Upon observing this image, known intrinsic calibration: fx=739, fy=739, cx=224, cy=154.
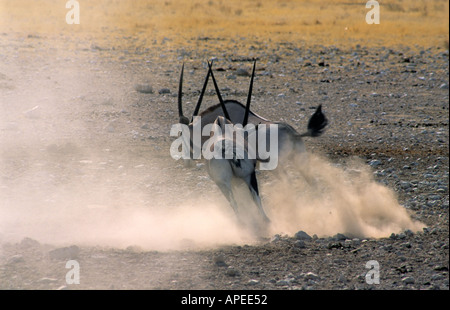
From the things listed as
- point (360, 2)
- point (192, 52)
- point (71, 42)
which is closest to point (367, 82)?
point (192, 52)

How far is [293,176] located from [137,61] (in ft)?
30.3

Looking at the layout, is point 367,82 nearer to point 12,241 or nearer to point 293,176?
point 293,176

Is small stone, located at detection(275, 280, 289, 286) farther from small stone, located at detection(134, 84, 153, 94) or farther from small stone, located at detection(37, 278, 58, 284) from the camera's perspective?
small stone, located at detection(134, 84, 153, 94)

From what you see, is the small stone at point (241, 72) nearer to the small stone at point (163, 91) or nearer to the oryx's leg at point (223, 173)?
the small stone at point (163, 91)

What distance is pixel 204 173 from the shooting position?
8219 millimetres

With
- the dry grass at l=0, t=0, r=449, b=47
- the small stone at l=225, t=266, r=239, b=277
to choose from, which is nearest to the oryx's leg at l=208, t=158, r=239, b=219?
the small stone at l=225, t=266, r=239, b=277

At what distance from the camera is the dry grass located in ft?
71.9

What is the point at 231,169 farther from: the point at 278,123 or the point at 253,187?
the point at 278,123

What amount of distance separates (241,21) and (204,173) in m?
17.8

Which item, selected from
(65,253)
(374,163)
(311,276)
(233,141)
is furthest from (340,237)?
(374,163)

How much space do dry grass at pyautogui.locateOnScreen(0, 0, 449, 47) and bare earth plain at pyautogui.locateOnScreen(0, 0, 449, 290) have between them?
191 centimetres

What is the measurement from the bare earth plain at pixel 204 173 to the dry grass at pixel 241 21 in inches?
75.4

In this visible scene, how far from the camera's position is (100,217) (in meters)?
6.70

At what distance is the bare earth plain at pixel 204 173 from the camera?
532 centimetres
